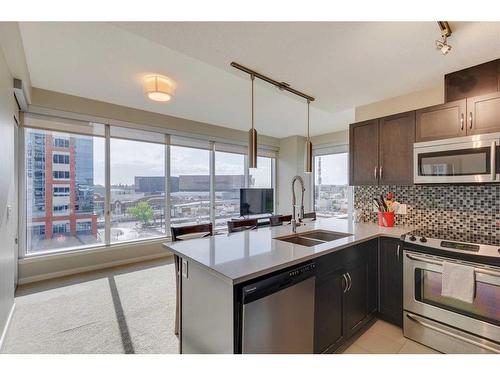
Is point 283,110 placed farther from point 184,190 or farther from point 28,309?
point 28,309

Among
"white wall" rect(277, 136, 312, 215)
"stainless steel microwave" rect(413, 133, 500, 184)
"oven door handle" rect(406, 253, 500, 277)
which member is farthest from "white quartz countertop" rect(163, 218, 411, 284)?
"white wall" rect(277, 136, 312, 215)

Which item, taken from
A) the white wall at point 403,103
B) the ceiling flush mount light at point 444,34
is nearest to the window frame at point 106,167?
→ the white wall at point 403,103

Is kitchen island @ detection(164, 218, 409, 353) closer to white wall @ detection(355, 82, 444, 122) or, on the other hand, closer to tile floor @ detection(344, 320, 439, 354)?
tile floor @ detection(344, 320, 439, 354)

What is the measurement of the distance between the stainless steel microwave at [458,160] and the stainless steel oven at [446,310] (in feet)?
2.38

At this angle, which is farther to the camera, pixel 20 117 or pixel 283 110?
pixel 283 110

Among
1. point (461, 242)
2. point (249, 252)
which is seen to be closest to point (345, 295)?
point (249, 252)

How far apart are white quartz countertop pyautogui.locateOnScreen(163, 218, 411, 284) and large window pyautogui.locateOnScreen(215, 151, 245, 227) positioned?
10.6ft

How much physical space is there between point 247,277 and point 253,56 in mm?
1738

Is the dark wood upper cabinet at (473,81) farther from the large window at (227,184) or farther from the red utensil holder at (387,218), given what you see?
the large window at (227,184)

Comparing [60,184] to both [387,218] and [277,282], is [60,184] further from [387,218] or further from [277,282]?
[387,218]

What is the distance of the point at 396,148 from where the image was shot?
2578mm
